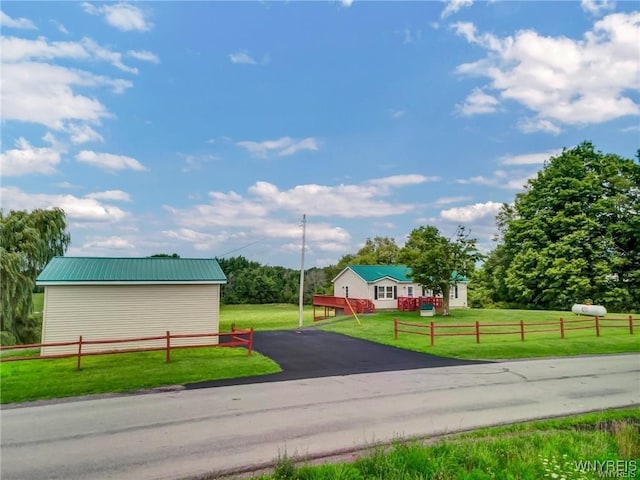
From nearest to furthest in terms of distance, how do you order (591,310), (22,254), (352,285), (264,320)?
(22,254) → (591,310) → (352,285) → (264,320)

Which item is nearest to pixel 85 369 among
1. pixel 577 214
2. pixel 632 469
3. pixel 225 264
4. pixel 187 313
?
pixel 187 313

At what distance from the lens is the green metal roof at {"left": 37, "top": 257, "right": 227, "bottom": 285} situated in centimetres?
1723

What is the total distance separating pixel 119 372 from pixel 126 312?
608cm

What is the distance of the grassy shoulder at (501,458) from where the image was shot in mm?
5027

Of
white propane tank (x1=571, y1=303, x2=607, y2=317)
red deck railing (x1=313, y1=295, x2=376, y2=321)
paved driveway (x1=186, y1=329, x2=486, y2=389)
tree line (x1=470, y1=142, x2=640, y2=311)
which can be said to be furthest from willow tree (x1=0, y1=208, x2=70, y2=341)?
tree line (x1=470, y1=142, x2=640, y2=311)

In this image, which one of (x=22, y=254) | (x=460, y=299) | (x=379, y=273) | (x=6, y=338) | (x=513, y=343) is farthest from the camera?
(x=460, y=299)

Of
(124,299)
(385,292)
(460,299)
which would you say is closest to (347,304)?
(385,292)

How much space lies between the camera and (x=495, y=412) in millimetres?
8055

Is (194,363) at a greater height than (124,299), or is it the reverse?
(124,299)

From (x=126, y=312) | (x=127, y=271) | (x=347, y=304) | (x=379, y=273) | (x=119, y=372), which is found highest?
(x=379, y=273)

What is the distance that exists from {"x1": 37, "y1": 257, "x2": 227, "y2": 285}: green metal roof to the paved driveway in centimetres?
427

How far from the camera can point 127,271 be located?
1834 cm

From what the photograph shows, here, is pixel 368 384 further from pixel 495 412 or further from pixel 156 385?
pixel 156 385

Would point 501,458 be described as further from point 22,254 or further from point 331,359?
point 22,254
